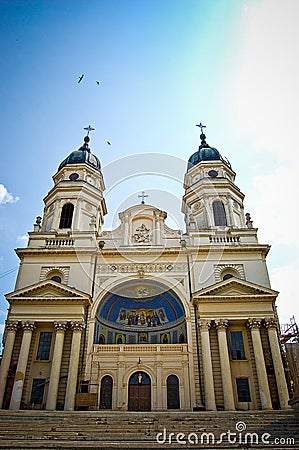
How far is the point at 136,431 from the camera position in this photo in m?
14.0

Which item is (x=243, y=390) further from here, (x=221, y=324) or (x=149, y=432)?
(x=149, y=432)

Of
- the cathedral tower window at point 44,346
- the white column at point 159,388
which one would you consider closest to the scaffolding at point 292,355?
the white column at point 159,388

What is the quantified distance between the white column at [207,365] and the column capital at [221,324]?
20.6 inches

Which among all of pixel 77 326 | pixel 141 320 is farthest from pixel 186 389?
pixel 77 326

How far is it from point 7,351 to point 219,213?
1962cm

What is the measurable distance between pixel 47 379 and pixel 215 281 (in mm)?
13180

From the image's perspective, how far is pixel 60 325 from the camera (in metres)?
24.1

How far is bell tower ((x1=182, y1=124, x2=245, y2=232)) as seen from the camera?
102ft

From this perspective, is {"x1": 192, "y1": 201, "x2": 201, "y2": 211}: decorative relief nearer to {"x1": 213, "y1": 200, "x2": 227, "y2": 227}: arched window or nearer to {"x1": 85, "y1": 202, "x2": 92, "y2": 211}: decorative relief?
{"x1": 213, "y1": 200, "x2": 227, "y2": 227}: arched window

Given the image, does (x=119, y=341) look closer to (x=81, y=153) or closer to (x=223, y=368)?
(x=223, y=368)

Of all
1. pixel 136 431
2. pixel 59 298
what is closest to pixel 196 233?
pixel 59 298

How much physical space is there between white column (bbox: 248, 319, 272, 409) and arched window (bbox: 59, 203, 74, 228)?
16672mm

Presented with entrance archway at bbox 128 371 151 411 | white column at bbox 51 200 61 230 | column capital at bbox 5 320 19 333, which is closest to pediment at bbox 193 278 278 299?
entrance archway at bbox 128 371 151 411

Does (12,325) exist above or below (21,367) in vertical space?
above
